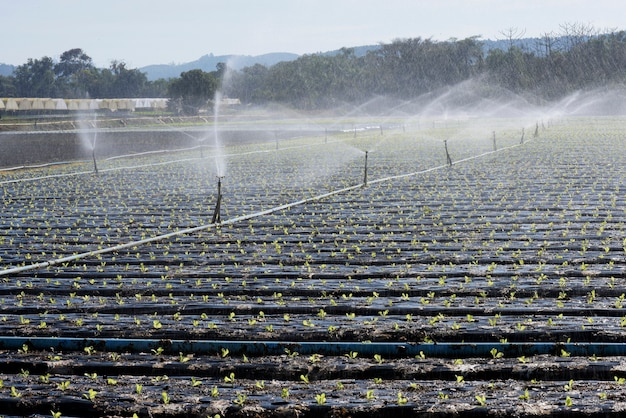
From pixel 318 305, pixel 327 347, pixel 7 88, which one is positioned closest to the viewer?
pixel 327 347

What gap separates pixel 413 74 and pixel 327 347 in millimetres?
124758

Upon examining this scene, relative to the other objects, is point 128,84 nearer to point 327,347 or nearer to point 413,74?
point 413,74

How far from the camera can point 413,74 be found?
12975 centimetres

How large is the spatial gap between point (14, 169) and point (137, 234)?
2003 cm

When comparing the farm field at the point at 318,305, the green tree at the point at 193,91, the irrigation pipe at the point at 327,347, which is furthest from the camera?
the green tree at the point at 193,91

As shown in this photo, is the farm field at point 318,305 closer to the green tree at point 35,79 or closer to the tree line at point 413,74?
the tree line at point 413,74

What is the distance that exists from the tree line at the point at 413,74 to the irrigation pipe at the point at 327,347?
4208 inches

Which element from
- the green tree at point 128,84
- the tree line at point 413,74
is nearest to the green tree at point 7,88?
the green tree at point 128,84

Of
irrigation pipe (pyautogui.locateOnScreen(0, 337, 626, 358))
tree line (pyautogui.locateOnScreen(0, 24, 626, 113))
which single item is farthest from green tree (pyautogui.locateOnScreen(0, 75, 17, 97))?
irrigation pipe (pyautogui.locateOnScreen(0, 337, 626, 358))

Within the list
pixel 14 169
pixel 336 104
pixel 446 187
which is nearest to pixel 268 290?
pixel 446 187

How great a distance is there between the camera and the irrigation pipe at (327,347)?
23.7 feet

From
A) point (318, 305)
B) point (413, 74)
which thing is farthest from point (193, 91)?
point (318, 305)

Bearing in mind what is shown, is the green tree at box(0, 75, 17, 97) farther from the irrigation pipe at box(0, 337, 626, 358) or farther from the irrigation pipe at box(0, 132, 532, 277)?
the irrigation pipe at box(0, 337, 626, 358)

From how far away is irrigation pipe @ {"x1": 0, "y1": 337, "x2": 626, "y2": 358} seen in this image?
722 cm
